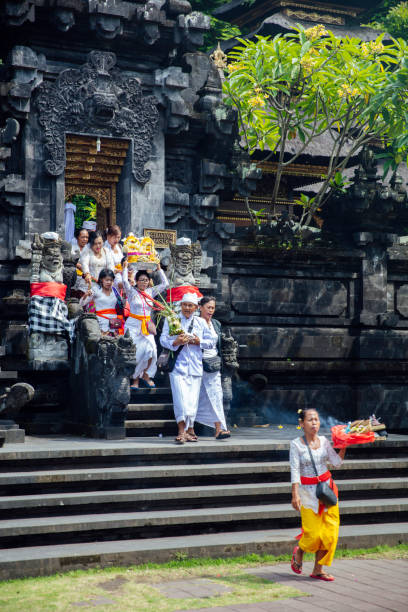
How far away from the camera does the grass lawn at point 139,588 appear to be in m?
6.81

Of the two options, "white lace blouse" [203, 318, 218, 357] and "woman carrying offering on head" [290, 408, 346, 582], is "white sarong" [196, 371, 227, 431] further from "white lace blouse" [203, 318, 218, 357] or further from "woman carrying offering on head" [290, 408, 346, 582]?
"woman carrying offering on head" [290, 408, 346, 582]

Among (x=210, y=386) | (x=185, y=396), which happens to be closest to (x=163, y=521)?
(x=185, y=396)

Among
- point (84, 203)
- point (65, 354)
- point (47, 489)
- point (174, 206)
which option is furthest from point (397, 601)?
point (84, 203)

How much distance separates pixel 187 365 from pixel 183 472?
1.93m

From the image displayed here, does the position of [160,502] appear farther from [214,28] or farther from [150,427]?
[214,28]

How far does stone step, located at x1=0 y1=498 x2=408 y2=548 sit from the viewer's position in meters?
8.34

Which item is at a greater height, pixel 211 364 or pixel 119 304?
pixel 119 304

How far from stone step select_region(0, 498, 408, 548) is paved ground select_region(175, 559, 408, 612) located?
3.29 ft

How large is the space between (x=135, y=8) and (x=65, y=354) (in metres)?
7.11

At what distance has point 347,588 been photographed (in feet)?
24.4

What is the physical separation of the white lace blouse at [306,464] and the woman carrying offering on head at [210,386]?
11.4ft

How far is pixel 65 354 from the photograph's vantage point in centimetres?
1277

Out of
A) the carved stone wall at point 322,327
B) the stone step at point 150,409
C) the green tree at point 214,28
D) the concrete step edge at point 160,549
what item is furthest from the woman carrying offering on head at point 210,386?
the green tree at point 214,28

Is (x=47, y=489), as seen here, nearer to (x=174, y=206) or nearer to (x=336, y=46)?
(x=174, y=206)
